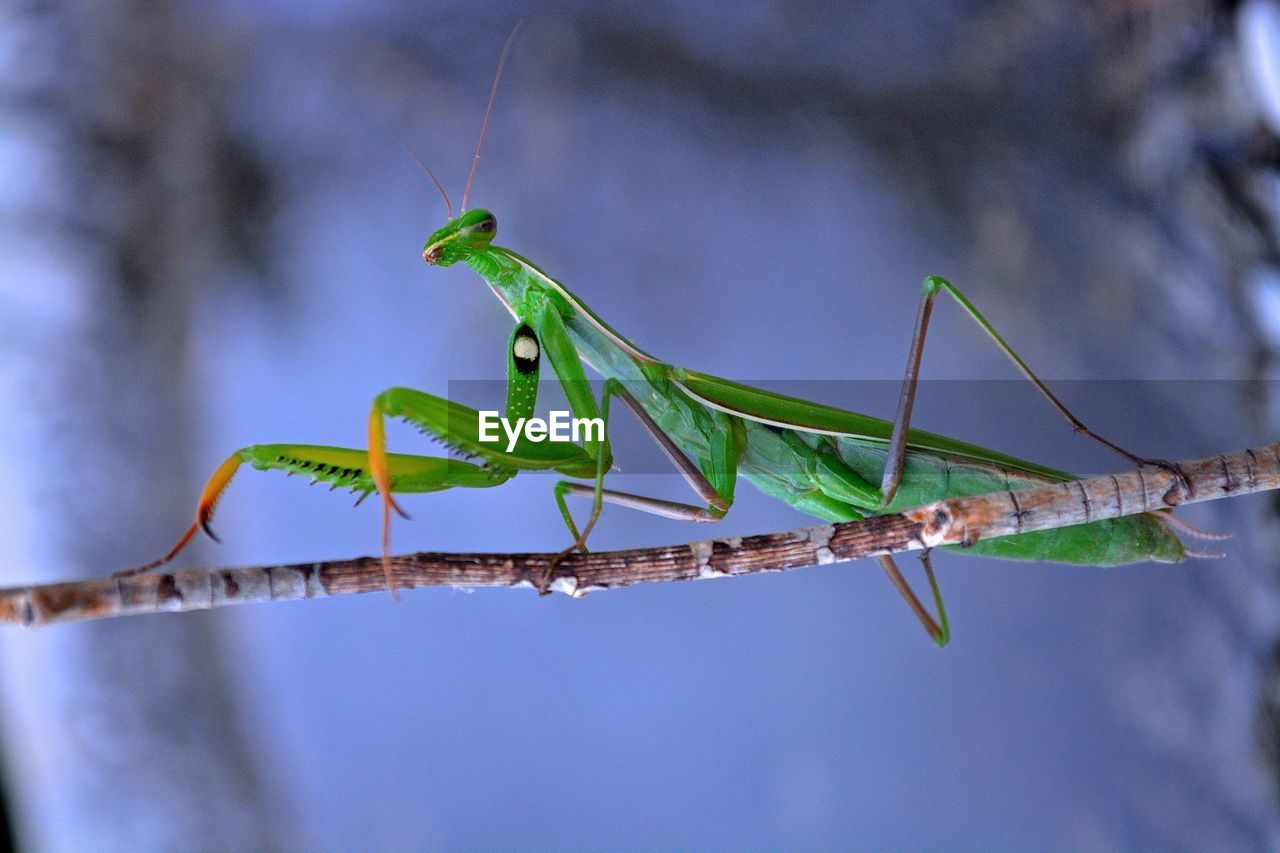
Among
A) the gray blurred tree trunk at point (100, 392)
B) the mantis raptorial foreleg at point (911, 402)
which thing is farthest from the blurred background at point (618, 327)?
the mantis raptorial foreleg at point (911, 402)

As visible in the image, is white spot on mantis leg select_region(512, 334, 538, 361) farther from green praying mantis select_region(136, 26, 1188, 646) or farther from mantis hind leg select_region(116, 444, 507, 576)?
mantis hind leg select_region(116, 444, 507, 576)

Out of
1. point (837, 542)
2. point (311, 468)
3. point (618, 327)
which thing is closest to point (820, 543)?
point (837, 542)

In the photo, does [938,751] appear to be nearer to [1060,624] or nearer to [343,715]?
[1060,624]

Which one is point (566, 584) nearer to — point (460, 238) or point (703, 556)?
point (703, 556)

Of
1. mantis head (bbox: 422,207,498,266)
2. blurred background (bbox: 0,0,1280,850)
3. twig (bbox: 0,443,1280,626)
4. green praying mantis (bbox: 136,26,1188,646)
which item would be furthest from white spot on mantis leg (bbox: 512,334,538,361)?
blurred background (bbox: 0,0,1280,850)

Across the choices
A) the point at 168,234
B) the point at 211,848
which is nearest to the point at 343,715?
the point at 211,848
